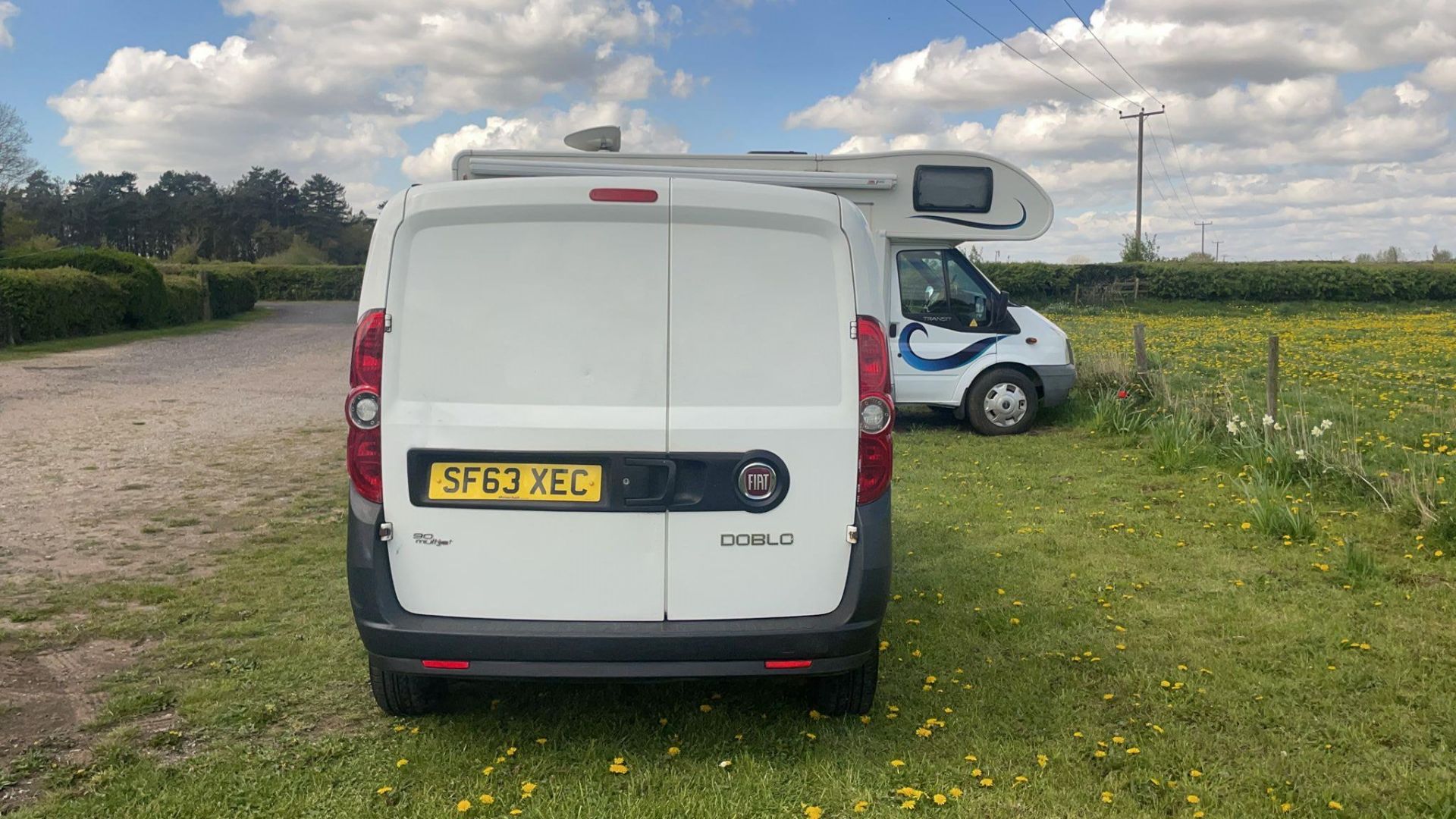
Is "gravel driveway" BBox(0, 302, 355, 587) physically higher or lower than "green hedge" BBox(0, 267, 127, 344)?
lower

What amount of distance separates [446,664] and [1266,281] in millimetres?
48384

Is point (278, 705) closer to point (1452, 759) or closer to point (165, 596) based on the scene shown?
point (165, 596)

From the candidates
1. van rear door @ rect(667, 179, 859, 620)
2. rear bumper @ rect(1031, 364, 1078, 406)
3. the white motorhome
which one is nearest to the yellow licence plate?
van rear door @ rect(667, 179, 859, 620)

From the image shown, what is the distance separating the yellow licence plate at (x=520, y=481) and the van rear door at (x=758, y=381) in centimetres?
29

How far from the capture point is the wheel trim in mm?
12398

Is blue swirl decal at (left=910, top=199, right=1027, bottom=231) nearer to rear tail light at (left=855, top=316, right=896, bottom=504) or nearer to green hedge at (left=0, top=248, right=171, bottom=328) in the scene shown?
rear tail light at (left=855, top=316, right=896, bottom=504)

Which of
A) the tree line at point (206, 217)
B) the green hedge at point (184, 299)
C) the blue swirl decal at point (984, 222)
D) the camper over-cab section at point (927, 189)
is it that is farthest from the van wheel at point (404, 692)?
the tree line at point (206, 217)

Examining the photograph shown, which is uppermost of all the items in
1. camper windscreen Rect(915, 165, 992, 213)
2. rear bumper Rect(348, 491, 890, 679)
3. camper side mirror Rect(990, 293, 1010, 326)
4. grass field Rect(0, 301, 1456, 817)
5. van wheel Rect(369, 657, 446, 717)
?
camper windscreen Rect(915, 165, 992, 213)

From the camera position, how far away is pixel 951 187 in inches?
410

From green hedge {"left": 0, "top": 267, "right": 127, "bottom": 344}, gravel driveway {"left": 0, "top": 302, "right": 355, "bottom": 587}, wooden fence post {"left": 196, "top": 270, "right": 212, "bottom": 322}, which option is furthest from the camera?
wooden fence post {"left": 196, "top": 270, "right": 212, "bottom": 322}

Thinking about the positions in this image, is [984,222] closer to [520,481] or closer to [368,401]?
[520,481]

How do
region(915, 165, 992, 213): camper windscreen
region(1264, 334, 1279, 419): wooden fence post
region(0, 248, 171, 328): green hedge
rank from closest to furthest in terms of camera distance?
region(1264, 334, 1279, 419): wooden fence post, region(915, 165, 992, 213): camper windscreen, region(0, 248, 171, 328): green hedge

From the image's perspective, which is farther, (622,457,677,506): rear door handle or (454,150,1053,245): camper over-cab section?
(454,150,1053,245): camper over-cab section

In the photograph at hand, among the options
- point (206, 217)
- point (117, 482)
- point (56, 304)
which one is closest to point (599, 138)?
point (117, 482)
